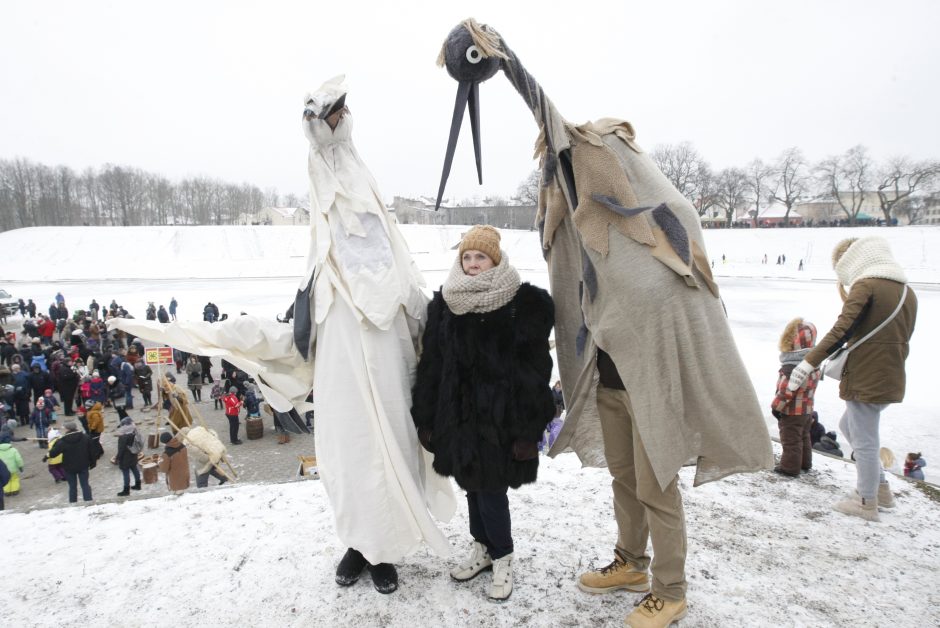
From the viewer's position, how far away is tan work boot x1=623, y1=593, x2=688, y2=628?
88.9 inches

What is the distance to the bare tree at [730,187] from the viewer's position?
66.6 meters

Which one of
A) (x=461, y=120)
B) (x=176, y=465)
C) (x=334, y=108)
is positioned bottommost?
(x=176, y=465)

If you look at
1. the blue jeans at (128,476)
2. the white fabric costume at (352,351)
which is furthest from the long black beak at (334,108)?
the blue jeans at (128,476)

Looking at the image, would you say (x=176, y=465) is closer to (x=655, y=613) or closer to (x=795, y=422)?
(x=655, y=613)

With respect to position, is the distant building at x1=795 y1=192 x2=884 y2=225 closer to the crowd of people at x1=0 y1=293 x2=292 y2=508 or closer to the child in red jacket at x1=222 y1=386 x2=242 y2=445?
the crowd of people at x1=0 y1=293 x2=292 y2=508

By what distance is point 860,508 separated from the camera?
3248mm

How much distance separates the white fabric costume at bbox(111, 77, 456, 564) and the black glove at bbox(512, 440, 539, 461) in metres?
0.55

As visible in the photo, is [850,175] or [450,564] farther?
[850,175]

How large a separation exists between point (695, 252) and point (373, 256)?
156cm

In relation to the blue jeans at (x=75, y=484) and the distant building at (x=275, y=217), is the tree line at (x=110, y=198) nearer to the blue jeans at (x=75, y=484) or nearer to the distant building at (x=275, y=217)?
the distant building at (x=275, y=217)

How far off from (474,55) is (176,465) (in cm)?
700

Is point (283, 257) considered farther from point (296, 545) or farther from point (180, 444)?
point (296, 545)

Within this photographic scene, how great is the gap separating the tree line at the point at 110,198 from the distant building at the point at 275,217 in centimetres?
172

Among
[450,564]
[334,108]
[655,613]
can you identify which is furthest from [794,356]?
[334,108]
